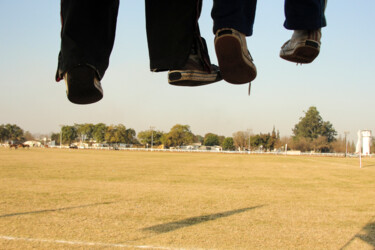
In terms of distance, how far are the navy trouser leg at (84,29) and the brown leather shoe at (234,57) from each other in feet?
1.76

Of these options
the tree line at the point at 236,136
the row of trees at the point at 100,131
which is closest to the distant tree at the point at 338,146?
the tree line at the point at 236,136

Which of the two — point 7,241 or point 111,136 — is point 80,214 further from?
point 111,136

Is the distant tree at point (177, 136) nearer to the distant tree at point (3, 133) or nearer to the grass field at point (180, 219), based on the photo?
the distant tree at point (3, 133)

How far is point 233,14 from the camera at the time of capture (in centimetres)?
142

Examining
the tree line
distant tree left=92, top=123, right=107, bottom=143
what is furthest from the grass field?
distant tree left=92, top=123, right=107, bottom=143

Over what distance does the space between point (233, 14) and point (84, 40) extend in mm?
691

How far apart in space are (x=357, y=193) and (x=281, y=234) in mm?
6952

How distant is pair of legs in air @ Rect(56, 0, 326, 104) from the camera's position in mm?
1427

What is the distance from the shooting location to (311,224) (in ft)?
21.3

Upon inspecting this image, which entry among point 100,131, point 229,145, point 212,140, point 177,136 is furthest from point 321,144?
point 100,131

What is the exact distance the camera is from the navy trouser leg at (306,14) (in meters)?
1.41

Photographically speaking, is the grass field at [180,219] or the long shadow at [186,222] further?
the long shadow at [186,222]

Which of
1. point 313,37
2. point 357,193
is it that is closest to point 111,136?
point 357,193

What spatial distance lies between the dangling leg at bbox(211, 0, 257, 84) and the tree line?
87121mm
